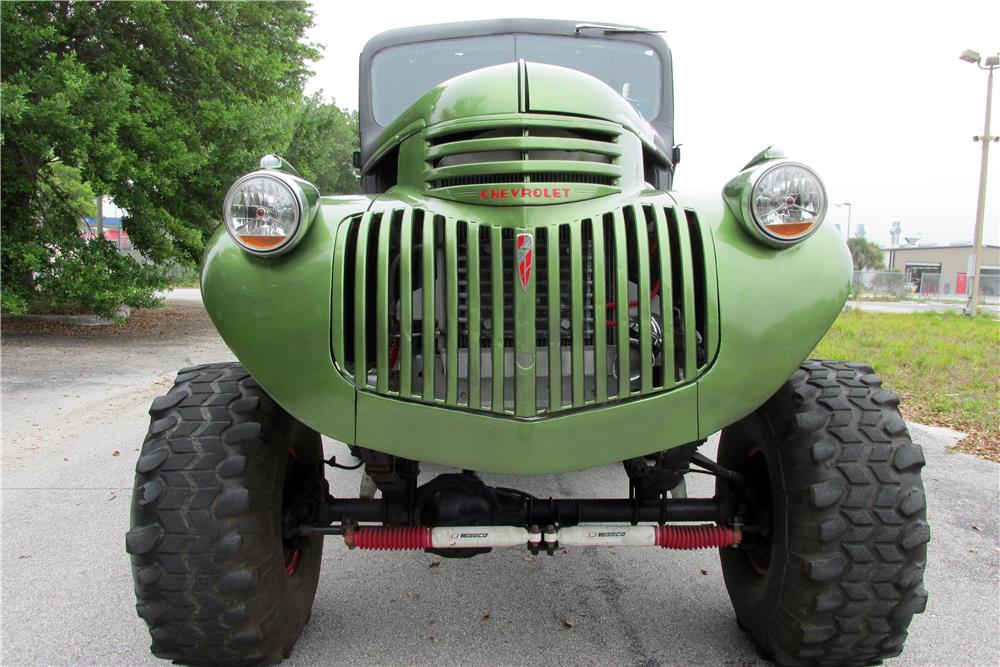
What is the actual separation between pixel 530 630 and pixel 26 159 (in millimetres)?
11264

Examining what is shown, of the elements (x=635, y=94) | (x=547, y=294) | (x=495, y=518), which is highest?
(x=635, y=94)

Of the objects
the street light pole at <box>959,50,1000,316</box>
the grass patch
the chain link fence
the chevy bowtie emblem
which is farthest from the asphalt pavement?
the chain link fence

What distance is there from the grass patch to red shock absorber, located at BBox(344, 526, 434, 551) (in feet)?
16.8

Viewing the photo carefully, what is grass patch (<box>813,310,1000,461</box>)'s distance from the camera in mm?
6484

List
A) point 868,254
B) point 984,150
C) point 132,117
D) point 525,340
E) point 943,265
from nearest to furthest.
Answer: point 525,340
point 132,117
point 984,150
point 943,265
point 868,254

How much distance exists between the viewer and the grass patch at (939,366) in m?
6.48

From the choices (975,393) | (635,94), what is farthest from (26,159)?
(975,393)

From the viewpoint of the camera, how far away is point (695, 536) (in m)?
2.36

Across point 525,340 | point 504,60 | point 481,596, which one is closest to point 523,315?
point 525,340

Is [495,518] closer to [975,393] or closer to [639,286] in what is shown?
[639,286]

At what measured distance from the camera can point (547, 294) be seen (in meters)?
2.04

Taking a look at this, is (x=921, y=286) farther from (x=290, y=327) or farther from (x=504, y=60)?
(x=290, y=327)

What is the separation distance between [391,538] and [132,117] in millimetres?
10278

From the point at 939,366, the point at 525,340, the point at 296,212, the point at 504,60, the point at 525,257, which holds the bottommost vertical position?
the point at 939,366
